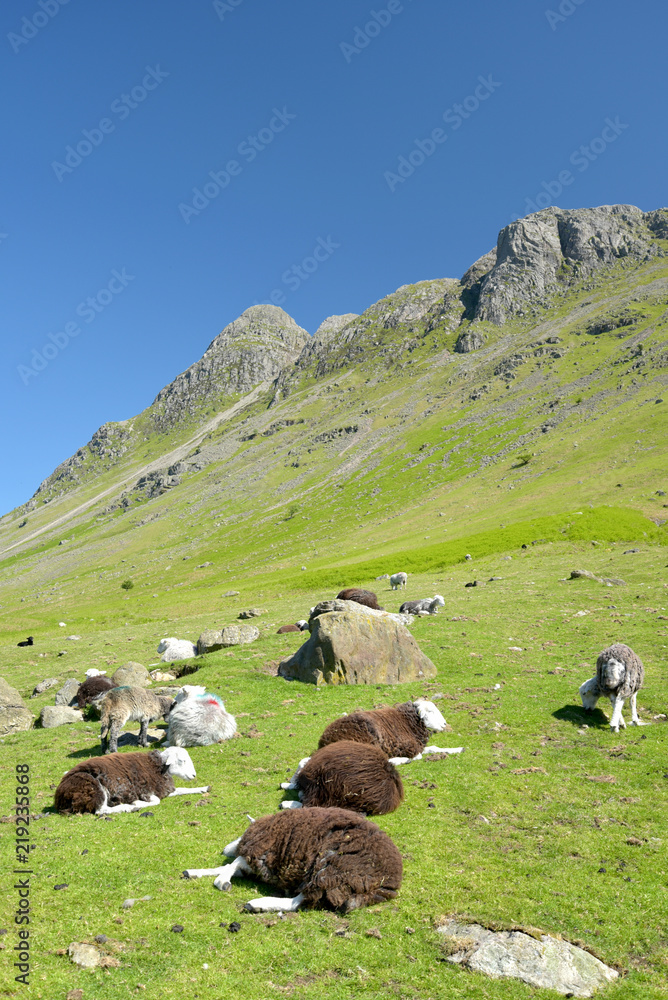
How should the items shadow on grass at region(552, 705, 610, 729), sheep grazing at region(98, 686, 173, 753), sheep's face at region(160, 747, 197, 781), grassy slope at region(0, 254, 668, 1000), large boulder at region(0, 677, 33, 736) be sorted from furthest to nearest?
large boulder at region(0, 677, 33, 736), shadow on grass at region(552, 705, 610, 729), sheep grazing at region(98, 686, 173, 753), sheep's face at region(160, 747, 197, 781), grassy slope at region(0, 254, 668, 1000)

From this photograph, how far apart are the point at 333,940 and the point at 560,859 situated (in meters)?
4.18

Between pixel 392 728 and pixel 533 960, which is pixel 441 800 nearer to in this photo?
pixel 392 728

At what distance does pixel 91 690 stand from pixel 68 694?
10.6ft

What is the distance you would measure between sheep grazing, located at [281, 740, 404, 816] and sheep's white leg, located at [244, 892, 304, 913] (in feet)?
8.52

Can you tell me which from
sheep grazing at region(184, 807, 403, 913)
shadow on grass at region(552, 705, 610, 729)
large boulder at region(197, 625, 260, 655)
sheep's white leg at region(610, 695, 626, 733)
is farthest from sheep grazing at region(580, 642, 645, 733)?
large boulder at region(197, 625, 260, 655)

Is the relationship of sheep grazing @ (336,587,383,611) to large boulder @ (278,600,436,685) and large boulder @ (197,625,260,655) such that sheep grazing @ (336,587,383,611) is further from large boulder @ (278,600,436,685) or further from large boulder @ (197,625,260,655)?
large boulder @ (278,600,436,685)

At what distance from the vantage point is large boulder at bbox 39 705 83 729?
19.7m

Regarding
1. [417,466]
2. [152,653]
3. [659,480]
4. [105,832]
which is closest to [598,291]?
[417,466]

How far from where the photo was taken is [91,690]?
2130cm

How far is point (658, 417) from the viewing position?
10275 cm

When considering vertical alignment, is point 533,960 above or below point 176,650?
below

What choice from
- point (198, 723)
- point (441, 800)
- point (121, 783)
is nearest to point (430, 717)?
point (441, 800)

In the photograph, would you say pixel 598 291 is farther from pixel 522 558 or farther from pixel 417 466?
pixel 522 558

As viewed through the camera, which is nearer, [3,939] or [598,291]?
[3,939]
